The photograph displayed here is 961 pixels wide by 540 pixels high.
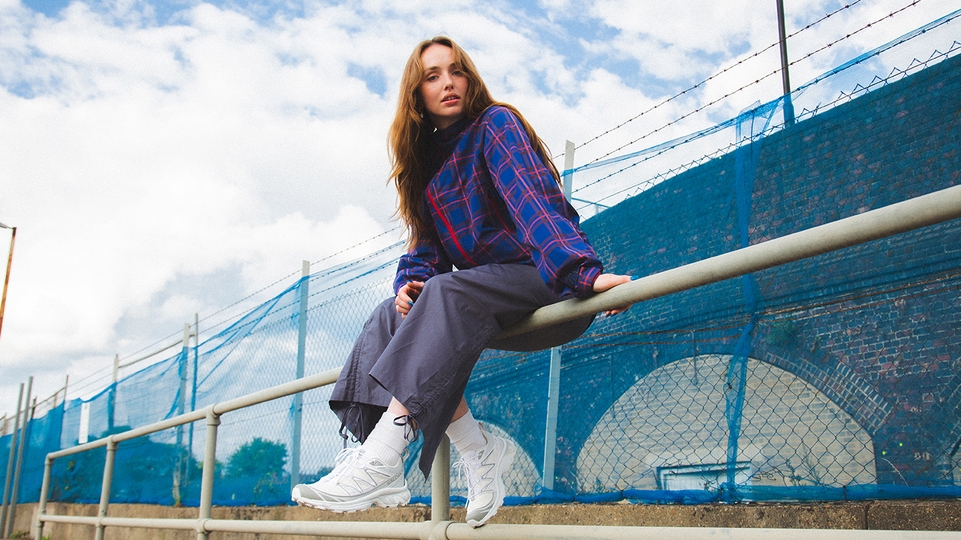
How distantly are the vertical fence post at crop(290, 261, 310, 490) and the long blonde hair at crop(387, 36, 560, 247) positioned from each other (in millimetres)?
2227

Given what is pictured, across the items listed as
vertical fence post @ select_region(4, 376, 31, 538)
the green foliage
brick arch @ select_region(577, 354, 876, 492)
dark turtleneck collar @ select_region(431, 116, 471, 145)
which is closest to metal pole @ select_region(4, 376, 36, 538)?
vertical fence post @ select_region(4, 376, 31, 538)

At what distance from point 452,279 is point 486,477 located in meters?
0.43

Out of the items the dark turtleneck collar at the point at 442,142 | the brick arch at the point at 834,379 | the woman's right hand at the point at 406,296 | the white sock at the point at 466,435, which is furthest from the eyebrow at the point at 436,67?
the brick arch at the point at 834,379

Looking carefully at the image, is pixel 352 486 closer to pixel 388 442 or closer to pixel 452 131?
pixel 388 442

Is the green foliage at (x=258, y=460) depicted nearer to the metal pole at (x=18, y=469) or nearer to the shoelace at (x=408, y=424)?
the shoelace at (x=408, y=424)

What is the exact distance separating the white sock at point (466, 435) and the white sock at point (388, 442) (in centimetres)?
19

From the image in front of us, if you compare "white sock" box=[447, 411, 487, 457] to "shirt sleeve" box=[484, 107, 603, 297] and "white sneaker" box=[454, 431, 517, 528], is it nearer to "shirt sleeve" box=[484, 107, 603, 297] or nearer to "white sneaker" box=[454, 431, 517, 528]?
"white sneaker" box=[454, 431, 517, 528]

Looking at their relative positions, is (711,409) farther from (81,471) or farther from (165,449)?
(81,471)

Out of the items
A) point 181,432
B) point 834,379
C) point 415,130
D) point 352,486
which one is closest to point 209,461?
point 352,486

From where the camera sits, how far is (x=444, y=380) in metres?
1.42

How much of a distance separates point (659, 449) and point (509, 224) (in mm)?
1062

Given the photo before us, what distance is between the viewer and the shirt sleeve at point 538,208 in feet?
4.51

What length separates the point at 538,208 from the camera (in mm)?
1458

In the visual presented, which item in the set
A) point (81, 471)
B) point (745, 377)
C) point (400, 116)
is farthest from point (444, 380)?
point (81, 471)
